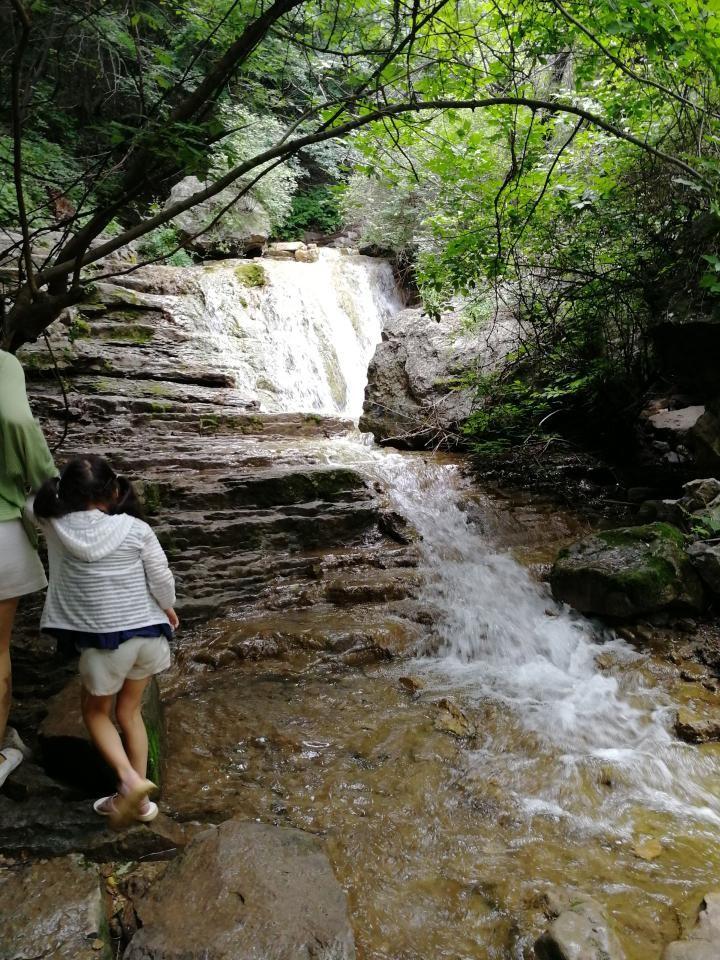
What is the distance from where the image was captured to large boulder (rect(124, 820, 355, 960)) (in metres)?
1.95

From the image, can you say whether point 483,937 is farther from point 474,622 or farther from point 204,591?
point 204,591

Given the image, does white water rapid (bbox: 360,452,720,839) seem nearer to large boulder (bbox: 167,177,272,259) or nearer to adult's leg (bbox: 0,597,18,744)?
adult's leg (bbox: 0,597,18,744)

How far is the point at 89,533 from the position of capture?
88.0 inches

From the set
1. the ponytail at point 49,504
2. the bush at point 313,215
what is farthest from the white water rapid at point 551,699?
the bush at point 313,215

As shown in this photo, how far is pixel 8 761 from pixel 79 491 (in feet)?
4.46

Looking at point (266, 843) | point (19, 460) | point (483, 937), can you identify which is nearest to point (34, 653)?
point (19, 460)

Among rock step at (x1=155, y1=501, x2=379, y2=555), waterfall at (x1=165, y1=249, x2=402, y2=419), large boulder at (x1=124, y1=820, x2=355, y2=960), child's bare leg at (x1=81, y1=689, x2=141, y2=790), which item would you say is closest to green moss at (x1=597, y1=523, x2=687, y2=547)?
rock step at (x1=155, y1=501, x2=379, y2=555)

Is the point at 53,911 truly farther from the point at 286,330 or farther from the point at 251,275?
the point at 251,275

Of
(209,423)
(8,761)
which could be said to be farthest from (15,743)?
(209,423)

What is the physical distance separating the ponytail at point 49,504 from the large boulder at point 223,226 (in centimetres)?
1447

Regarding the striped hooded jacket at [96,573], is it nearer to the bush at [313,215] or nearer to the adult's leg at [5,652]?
the adult's leg at [5,652]

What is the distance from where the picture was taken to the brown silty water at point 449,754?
7.88ft

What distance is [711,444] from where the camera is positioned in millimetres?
5746

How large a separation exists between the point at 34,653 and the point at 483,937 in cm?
313
